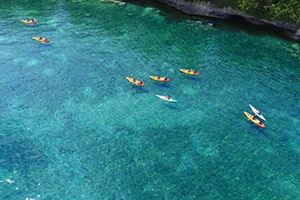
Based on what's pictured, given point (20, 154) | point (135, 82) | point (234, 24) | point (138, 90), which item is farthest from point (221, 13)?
point (20, 154)

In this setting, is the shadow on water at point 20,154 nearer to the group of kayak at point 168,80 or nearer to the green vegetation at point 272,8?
the group of kayak at point 168,80

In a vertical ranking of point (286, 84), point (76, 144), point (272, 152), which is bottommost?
point (76, 144)

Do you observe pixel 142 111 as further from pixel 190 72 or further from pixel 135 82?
pixel 190 72

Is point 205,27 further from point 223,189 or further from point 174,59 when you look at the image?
point 223,189

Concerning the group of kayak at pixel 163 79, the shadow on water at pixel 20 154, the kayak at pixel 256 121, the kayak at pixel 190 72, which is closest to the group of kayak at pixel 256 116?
the kayak at pixel 256 121

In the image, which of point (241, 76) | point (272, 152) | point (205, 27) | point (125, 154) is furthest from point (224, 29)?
point (125, 154)

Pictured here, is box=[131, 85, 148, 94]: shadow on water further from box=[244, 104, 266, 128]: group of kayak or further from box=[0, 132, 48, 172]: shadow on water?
box=[0, 132, 48, 172]: shadow on water

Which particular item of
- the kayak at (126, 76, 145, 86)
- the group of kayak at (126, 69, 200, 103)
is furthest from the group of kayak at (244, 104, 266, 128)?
the kayak at (126, 76, 145, 86)
